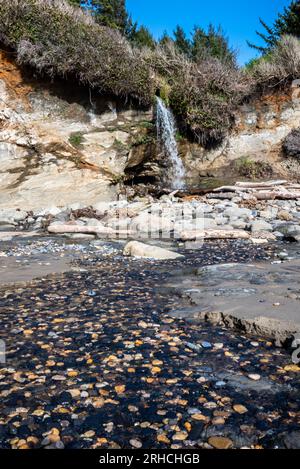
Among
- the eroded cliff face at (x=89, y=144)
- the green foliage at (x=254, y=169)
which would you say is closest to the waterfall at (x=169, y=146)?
the eroded cliff face at (x=89, y=144)

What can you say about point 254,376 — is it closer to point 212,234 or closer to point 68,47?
point 212,234

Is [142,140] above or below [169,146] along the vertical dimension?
above

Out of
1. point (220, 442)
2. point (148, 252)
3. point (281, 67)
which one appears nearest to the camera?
point (220, 442)

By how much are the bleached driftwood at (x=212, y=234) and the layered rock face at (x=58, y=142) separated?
A: 268 inches

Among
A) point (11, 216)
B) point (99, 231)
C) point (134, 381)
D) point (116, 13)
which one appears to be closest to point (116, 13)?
point (116, 13)

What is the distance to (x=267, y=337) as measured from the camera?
3.84 m

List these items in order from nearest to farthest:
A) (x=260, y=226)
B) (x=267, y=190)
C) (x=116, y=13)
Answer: (x=260, y=226)
(x=267, y=190)
(x=116, y=13)

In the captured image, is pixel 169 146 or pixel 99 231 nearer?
pixel 99 231

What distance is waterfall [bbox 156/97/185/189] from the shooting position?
18.1 m

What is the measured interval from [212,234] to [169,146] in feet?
31.4

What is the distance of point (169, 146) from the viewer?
18.3m

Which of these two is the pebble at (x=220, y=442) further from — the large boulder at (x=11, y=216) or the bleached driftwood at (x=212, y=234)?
the large boulder at (x=11, y=216)

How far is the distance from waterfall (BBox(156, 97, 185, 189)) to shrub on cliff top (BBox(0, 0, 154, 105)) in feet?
3.42
